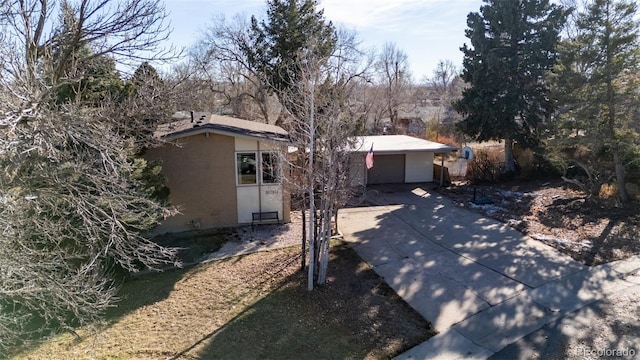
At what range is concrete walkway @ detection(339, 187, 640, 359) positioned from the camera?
728 cm

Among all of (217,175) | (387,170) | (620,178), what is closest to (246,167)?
(217,175)

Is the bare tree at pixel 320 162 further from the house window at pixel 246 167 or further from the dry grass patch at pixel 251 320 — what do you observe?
the house window at pixel 246 167

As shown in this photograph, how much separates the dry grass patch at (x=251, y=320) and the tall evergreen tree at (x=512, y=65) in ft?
42.8

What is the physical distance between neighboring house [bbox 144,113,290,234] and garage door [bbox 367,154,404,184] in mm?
7853

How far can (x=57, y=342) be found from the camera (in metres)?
7.61

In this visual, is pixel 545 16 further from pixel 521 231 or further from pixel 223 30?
pixel 223 30

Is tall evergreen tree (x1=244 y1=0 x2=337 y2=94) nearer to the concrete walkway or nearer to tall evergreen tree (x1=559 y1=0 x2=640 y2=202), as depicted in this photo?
the concrete walkway

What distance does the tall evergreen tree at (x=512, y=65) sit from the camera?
18.6 metres

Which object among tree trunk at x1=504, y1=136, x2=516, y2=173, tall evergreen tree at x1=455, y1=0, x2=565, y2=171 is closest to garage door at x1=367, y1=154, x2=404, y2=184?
tall evergreen tree at x1=455, y1=0, x2=565, y2=171

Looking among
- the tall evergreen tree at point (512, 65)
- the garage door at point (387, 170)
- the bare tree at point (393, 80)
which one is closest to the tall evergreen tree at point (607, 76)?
the tall evergreen tree at point (512, 65)

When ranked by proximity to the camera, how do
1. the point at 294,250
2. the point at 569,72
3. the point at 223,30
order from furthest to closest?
1. the point at 223,30
2. the point at 569,72
3. the point at 294,250

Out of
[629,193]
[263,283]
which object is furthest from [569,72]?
[263,283]

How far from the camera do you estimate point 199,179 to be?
510 inches

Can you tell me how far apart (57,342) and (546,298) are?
9.95 metres
